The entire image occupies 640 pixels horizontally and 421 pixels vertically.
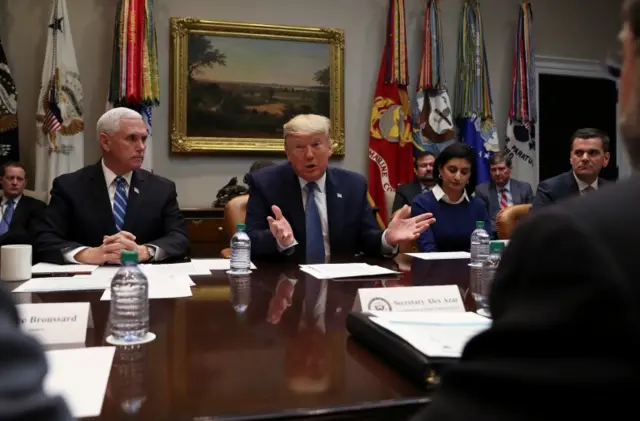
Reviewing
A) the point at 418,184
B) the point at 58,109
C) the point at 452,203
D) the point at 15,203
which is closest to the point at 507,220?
→ the point at 452,203

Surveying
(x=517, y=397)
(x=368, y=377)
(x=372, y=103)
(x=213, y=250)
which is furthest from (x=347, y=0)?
(x=517, y=397)

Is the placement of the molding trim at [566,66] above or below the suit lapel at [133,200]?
above

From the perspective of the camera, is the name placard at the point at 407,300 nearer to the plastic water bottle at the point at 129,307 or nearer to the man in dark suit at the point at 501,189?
the plastic water bottle at the point at 129,307

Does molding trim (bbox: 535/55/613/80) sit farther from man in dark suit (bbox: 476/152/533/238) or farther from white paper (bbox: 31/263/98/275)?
white paper (bbox: 31/263/98/275)

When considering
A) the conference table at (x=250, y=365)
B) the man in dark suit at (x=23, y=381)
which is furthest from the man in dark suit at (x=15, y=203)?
the man in dark suit at (x=23, y=381)

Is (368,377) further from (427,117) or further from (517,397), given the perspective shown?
(427,117)

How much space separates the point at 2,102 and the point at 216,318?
153 inches

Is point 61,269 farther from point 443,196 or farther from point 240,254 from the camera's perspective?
point 443,196

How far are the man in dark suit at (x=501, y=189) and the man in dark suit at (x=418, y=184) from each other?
1.82 ft

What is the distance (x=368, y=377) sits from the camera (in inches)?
34.4

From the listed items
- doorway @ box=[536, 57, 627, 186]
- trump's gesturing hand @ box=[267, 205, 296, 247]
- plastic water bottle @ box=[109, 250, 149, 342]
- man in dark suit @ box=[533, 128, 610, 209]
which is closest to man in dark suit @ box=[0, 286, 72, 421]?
plastic water bottle @ box=[109, 250, 149, 342]

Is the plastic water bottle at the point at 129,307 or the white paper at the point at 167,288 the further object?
the white paper at the point at 167,288

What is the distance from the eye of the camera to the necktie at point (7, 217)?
4.18 meters

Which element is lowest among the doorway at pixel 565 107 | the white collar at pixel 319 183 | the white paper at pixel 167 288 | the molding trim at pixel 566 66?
the white paper at pixel 167 288
